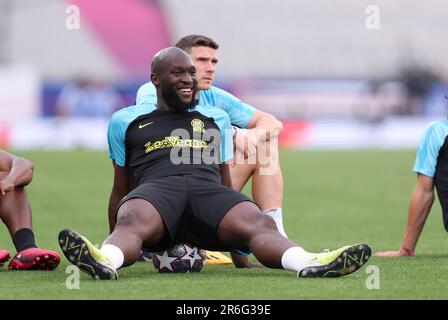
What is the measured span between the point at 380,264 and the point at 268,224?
3.91ft

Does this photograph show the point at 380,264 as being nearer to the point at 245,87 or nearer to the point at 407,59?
the point at 245,87

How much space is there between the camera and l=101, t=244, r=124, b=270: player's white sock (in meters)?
5.95

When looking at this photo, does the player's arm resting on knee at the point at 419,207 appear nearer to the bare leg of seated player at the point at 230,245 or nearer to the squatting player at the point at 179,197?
the squatting player at the point at 179,197

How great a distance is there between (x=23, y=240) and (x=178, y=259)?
1.20m

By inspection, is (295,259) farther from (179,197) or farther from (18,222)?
(18,222)

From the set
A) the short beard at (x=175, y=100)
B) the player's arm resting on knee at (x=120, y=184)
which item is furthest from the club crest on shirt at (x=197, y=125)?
the player's arm resting on knee at (x=120, y=184)

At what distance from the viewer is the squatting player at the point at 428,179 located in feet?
26.1

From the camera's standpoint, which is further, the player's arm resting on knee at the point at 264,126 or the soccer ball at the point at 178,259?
the player's arm resting on knee at the point at 264,126

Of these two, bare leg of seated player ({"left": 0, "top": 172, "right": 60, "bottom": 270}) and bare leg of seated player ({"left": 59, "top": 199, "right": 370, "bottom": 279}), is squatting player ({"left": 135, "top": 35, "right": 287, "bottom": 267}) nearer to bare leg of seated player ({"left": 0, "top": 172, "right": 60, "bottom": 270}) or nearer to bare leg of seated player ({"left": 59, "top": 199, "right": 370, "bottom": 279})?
bare leg of seated player ({"left": 0, "top": 172, "right": 60, "bottom": 270})

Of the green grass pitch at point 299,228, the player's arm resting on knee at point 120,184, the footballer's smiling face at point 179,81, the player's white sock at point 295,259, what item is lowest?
the green grass pitch at point 299,228

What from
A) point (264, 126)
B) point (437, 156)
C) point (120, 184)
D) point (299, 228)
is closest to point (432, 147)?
point (437, 156)

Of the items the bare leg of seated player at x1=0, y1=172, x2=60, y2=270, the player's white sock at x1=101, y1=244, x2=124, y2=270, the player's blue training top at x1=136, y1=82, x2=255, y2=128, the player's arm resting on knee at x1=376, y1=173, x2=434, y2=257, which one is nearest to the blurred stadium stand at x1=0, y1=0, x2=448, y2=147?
the player's blue training top at x1=136, y1=82, x2=255, y2=128

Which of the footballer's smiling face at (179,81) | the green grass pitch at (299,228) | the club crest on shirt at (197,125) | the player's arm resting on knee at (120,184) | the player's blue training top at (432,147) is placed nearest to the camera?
the green grass pitch at (299,228)

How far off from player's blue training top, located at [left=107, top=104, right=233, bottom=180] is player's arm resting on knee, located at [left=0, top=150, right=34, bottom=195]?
0.62 metres
